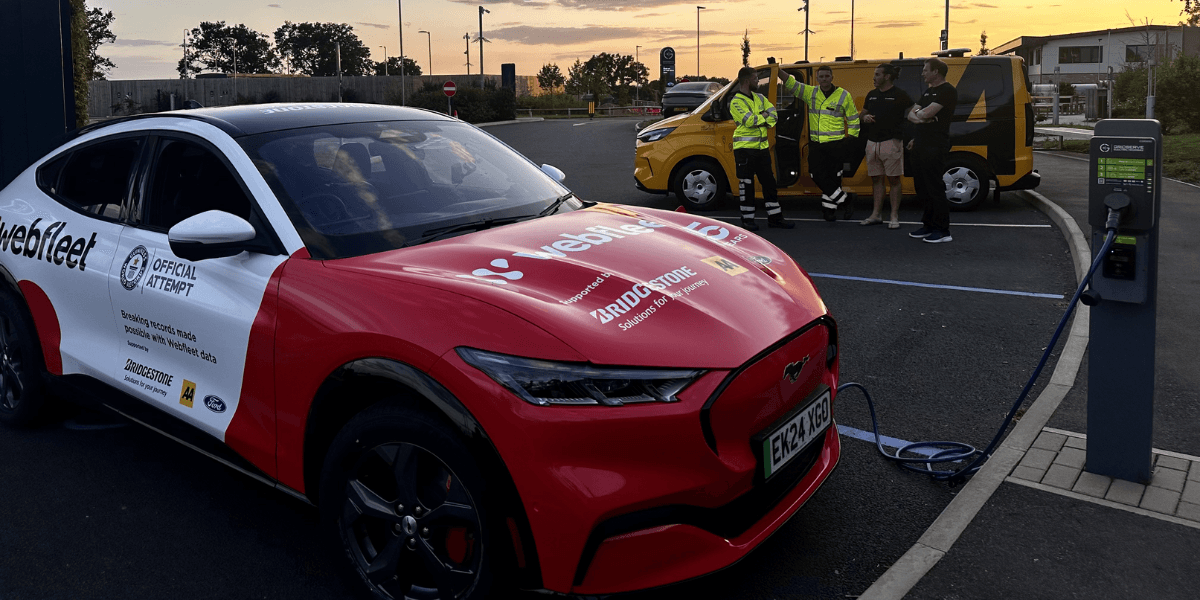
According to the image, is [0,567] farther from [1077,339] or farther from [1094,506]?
[1077,339]

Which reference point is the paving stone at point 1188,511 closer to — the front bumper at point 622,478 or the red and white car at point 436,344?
the red and white car at point 436,344

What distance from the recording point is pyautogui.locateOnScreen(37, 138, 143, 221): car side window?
4.00 metres

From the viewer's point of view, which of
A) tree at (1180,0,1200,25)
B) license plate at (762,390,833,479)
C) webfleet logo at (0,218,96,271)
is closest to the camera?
license plate at (762,390,833,479)

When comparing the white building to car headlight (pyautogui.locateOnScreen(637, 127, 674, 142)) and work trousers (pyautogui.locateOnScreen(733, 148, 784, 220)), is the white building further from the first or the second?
work trousers (pyautogui.locateOnScreen(733, 148, 784, 220))

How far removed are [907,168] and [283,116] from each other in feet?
30.6

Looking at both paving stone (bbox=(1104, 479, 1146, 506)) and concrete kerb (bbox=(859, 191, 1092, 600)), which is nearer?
concrete kerb (bbox=(859, 191, 1092, 600))

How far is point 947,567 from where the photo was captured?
3.15m

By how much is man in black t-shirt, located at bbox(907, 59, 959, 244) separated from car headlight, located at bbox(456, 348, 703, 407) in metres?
7.82

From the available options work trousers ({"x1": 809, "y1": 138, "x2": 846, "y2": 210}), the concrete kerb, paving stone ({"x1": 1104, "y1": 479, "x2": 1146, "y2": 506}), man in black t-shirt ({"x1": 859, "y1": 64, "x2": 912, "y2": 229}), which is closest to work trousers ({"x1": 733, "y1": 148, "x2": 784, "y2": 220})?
work trousers ({"x1": 809, "y1": 138, "x2": 846, "y2": 210})

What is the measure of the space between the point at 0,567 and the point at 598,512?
7.89ft

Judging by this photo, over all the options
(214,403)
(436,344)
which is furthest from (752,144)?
(436,344)

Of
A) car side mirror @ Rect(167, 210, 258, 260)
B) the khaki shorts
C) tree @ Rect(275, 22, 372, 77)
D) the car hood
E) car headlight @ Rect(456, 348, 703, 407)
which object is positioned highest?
tree @ Rect(275, 22, 372, 77)

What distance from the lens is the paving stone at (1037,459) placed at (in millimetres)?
3914

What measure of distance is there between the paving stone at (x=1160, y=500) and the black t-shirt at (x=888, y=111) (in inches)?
288
